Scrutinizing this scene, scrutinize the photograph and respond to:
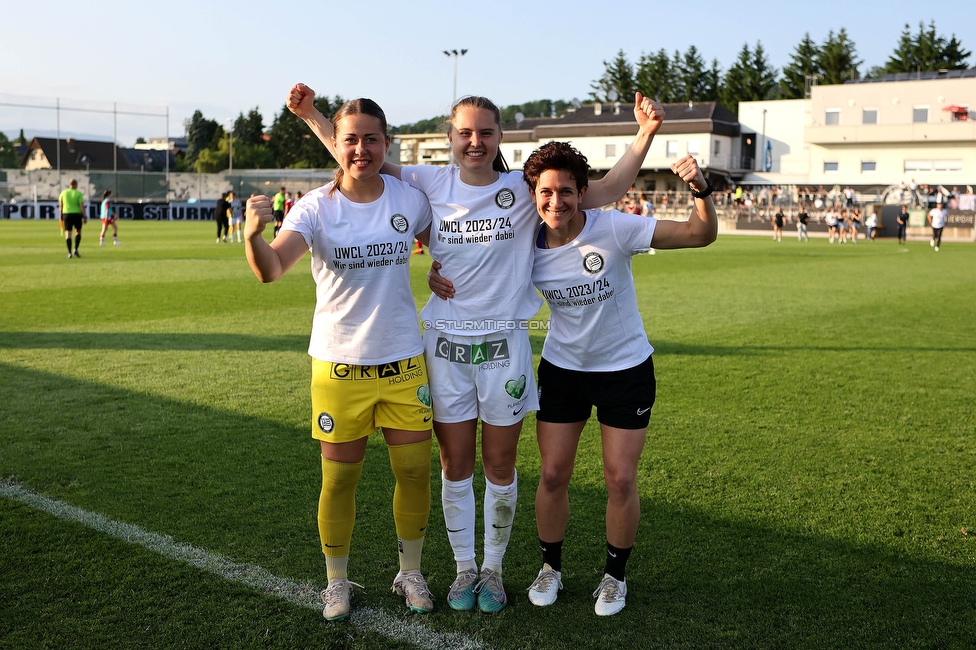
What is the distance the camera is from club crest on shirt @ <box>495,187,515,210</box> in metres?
3.47

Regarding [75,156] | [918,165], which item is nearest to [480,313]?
→ [918,165]

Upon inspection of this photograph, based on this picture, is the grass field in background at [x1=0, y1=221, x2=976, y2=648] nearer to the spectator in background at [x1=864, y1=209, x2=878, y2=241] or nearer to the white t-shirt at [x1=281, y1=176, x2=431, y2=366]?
the white t-shirt at [x1=281, y1=176, x2=431, y2=366]

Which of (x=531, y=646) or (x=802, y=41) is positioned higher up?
(x=802, y=41)

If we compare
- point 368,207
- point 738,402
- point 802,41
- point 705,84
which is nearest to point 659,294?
point 738,402

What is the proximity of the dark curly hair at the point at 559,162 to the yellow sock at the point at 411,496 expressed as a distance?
1.19 m

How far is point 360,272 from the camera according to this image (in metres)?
→ 3.38

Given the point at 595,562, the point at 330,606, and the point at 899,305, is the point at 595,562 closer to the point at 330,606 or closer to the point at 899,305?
the point at 330,606

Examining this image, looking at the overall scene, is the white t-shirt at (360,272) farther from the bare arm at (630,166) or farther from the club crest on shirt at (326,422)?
the bare arm at (630,166)

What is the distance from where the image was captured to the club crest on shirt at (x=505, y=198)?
347 cm

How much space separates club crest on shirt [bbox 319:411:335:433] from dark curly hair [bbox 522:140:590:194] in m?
1.27

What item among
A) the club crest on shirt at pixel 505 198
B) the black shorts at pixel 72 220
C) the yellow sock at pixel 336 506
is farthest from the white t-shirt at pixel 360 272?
the black shorts at pixel 72 220

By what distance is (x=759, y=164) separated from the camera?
71.8 m

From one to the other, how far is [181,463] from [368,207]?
2.67 metres

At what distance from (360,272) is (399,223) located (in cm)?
25
